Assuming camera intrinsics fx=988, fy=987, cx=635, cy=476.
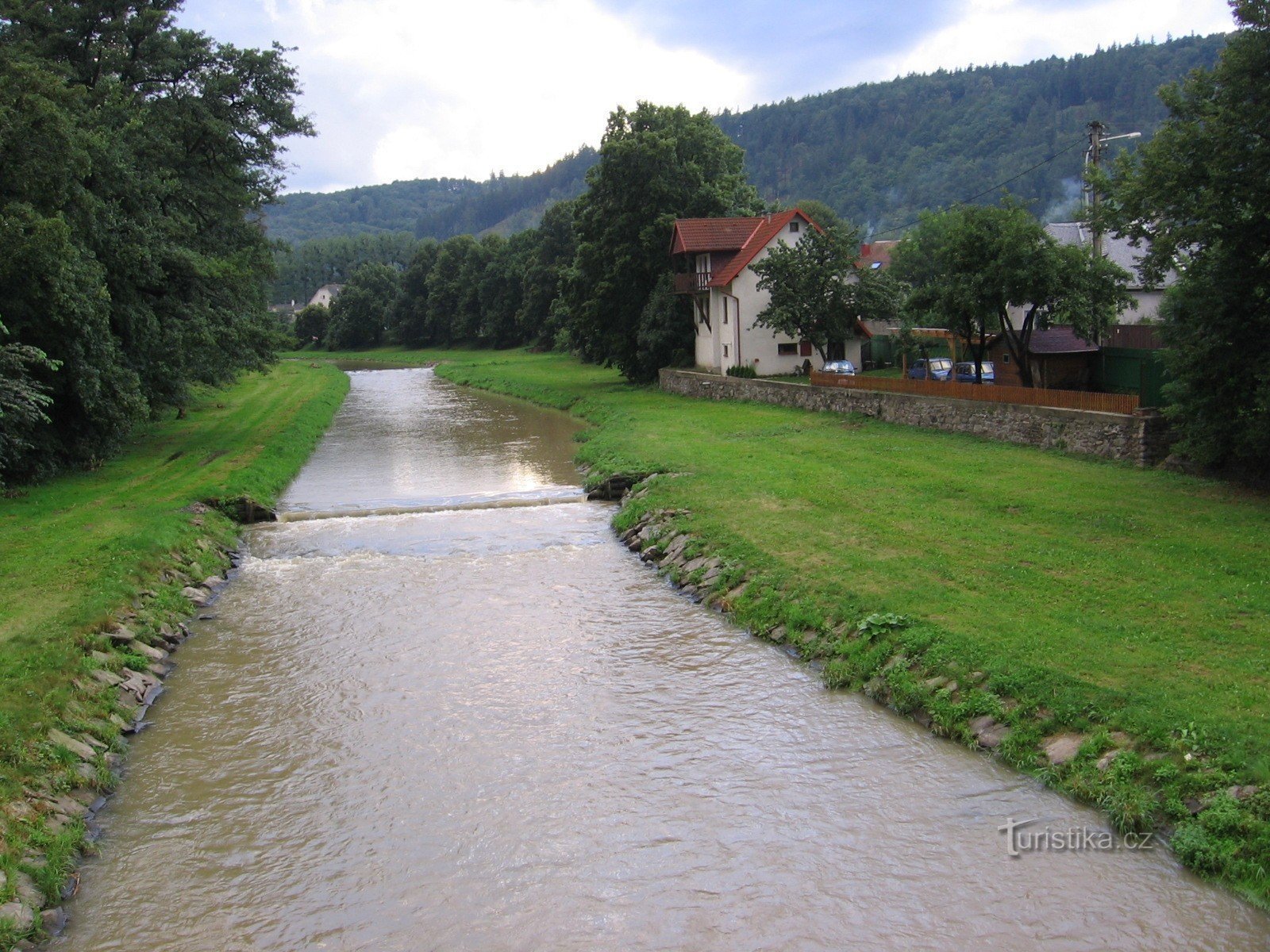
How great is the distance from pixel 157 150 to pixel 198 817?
1125 inches

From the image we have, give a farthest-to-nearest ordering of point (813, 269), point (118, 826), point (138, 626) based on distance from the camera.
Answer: point (813, 269)
point (138, 626)
point (118, 826)

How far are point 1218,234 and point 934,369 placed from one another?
88.8 ft

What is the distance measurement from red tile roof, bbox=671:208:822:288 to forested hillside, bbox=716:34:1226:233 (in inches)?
3294

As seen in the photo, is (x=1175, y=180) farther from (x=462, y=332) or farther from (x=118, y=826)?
(x=462, y=332)

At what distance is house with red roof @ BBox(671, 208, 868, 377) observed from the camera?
48.3 m

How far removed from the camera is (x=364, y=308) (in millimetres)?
125562

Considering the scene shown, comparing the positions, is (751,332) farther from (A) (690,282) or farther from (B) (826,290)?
(B) (826,290)

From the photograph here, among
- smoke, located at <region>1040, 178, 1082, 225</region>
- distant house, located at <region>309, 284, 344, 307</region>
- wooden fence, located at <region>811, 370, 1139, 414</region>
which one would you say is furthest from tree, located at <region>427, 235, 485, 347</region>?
wooden fence, located at <region>811, 370, 1139, 414</region>

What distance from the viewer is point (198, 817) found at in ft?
35.6

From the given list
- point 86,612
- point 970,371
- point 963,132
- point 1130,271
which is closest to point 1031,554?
point 86,612

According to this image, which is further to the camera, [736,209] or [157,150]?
[736,209]

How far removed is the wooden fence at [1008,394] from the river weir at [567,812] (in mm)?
12790

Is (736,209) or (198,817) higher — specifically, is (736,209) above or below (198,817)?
above

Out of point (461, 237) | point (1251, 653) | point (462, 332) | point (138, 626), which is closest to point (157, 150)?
point (138, 626)
